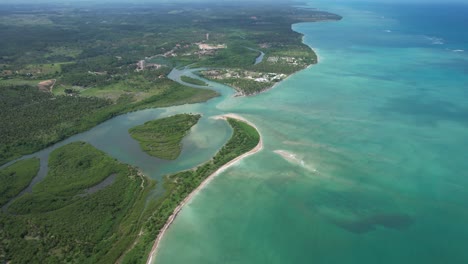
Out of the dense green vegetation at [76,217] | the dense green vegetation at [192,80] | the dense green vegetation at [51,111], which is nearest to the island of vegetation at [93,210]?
the dense green vegetation at [76,217]

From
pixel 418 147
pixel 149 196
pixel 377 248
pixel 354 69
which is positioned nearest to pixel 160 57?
pixel 354 69

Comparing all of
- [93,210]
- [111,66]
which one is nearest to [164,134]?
[93,210]

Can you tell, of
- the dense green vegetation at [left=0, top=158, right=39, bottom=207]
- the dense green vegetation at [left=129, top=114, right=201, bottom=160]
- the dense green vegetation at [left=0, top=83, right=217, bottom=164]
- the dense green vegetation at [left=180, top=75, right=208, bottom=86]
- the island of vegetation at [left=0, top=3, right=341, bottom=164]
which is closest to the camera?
the dense green vegetation at [left=0, top=158, right=39, bottom=207]

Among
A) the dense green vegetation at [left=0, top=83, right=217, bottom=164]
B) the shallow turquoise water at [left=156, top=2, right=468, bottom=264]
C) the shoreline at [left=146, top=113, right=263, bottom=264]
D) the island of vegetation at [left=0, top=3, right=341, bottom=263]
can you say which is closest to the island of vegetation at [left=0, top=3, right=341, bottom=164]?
the dense green vegetation at [left=0, top=83, right=217, bottom=164]

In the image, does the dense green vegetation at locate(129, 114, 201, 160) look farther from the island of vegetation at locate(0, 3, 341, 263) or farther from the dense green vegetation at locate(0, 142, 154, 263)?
the dense green vegetation at locate(0, 142, 154, 263)

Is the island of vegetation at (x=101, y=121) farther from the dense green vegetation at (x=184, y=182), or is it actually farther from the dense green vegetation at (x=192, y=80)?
the dense green vegetation at (x=192, y=80)

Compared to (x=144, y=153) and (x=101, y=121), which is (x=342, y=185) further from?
(x=101, y=121)

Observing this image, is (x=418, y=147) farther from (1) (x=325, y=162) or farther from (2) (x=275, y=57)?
(2) (x=275, y=57)
